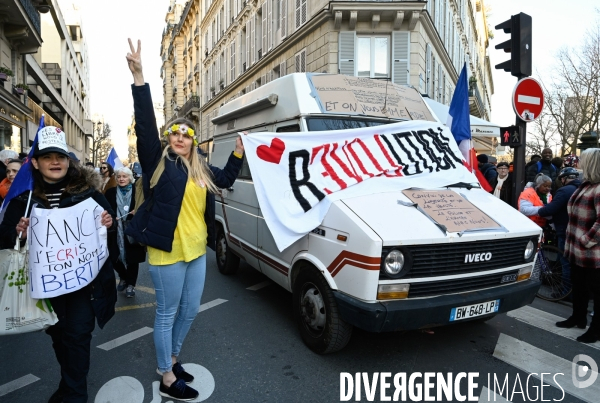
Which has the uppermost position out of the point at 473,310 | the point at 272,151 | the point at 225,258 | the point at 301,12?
the point at 301,12

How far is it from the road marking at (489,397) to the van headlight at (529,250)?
4.06 feet

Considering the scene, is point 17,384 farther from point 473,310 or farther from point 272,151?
point 473,310

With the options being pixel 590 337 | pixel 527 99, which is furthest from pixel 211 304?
pixel 527 99

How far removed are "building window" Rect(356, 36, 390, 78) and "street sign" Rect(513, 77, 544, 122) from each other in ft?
34.3

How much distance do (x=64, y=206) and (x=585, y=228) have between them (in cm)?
457

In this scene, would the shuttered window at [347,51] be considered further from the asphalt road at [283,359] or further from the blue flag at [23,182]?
the blue flag at [23,182]

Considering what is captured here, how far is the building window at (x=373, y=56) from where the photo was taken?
1677 cm

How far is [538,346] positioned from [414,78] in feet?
46.6

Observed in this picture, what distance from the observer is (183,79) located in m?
50.1

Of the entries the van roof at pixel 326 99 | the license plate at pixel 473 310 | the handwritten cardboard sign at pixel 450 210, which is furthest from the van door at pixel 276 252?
the license plate at pixel 473 310

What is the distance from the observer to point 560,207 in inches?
205

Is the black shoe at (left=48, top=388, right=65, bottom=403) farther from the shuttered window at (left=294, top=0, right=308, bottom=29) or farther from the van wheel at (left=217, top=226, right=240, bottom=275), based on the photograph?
the shuttered window at (left=294, top=0, right=308, bottom=29)

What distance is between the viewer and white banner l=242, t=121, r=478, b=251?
3770mm

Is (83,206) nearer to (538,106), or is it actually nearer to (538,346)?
(538,346)
